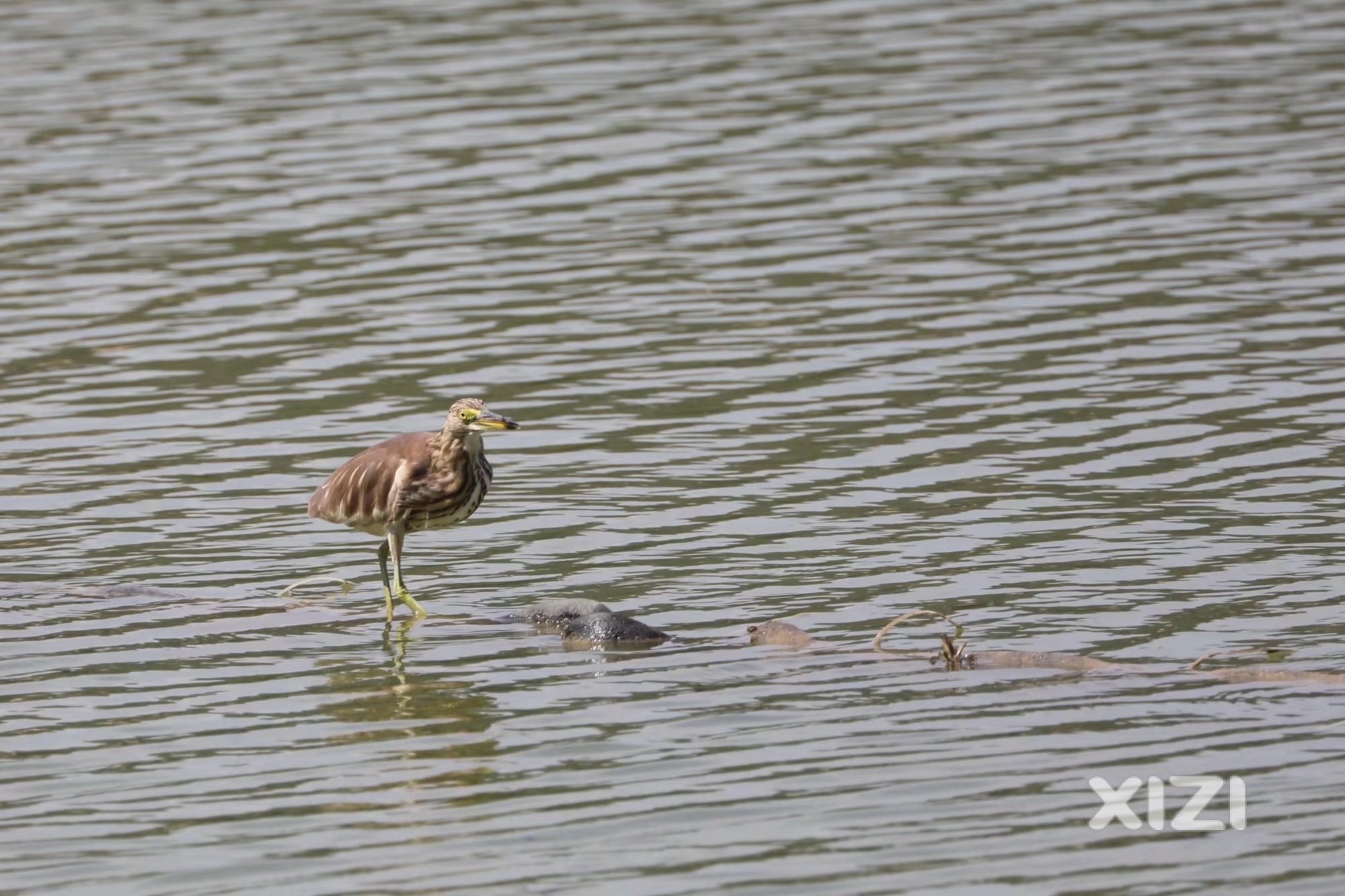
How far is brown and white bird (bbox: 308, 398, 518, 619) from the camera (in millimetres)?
10977

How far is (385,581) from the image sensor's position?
37.8 ft

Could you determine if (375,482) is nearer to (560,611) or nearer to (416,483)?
(416,483)

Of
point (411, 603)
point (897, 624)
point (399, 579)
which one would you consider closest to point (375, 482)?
point (399, 579)

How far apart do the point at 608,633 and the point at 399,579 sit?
1404mm

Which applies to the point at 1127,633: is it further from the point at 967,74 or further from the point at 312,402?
the point at 967,74

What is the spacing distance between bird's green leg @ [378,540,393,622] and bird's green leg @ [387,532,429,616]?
0.18 ft

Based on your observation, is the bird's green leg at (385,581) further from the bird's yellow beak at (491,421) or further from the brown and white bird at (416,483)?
the bird's yellow beak at (491,421)

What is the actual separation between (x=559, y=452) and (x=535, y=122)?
1014 cm

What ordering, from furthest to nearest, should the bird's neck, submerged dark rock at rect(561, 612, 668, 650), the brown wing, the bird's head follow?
1. the brown wing
2. the bird's neck
3. the bird's head
4. submerged dark rock at rect(561, 612, 668, 650)

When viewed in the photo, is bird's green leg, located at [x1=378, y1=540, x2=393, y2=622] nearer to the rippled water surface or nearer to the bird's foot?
the bird's foot

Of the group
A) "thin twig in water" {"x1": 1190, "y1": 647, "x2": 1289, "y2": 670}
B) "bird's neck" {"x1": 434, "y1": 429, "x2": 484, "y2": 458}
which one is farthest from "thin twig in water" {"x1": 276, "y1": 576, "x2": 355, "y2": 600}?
"thin twig in water" {"x1": 1190, "y1": 647, "x2": 1289, "y2": 670}

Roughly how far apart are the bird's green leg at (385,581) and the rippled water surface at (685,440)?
19 cm

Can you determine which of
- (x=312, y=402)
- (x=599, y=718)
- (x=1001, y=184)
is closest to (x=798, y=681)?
(x=599, y=718)

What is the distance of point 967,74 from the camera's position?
25.3 m
